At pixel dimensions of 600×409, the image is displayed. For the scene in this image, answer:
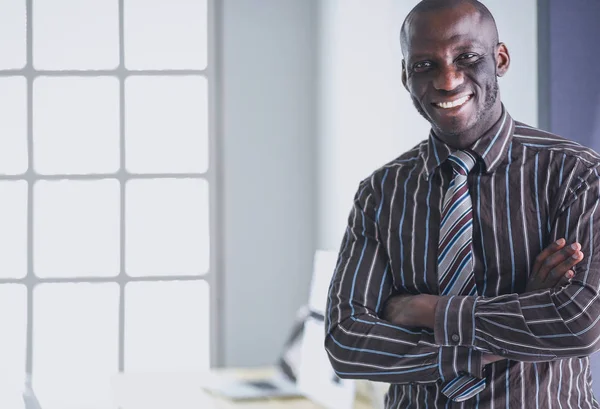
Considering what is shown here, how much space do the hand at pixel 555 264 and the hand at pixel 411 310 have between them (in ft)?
Answer: 0.53

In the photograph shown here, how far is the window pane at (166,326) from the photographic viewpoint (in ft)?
13.3

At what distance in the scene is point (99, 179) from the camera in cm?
399

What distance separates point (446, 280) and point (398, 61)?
162 centimetres

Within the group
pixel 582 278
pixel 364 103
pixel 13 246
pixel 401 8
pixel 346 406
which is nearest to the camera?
pixel 582 278

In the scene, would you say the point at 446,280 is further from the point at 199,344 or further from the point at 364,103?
the point at 199,344

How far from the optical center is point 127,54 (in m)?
4.02

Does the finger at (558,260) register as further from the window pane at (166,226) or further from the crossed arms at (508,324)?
the window pane at (166,226)

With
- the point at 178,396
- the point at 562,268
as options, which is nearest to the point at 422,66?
the point at 562,268

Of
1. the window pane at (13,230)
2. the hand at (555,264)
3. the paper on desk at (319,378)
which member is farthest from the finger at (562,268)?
the window pane at (13,230)

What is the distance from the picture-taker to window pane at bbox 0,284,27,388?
3.98 metres

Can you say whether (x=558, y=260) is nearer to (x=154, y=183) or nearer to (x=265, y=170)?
(x=265, y=170)

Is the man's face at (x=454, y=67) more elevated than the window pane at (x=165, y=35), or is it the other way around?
the window pane at (x=165, y=35)

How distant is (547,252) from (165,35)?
302 cm

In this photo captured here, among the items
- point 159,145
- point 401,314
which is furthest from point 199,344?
point 401,314
